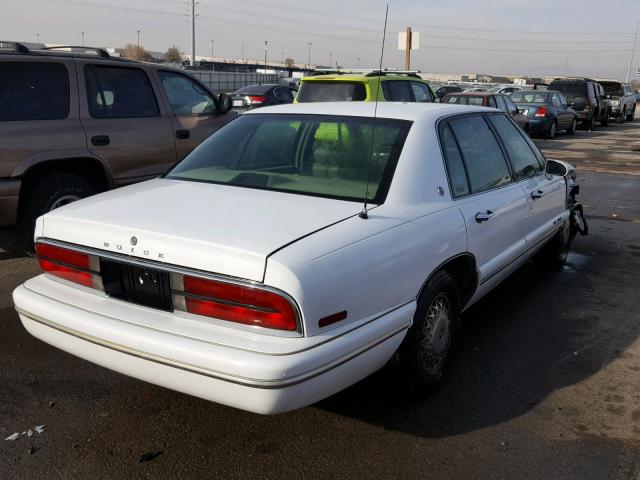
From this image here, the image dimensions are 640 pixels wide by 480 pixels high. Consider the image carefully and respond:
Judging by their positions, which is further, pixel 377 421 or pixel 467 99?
pixel 467 99

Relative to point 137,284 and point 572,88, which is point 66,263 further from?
point 572,88

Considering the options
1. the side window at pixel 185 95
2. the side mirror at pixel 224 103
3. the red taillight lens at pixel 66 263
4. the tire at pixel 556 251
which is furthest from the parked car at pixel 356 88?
the red taillight lens at pixel 66 263

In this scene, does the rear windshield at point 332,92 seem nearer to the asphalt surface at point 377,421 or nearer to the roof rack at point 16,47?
the roof rack at point 16,47

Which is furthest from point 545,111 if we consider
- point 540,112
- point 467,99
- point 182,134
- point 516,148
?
point 516,148

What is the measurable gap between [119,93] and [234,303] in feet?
14.4

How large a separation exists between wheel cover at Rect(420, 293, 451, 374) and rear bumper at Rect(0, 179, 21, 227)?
3754 millimetres

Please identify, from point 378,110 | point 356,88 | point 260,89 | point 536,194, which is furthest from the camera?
point 260,89

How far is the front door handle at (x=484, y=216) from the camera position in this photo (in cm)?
364

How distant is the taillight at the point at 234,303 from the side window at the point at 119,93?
3.87 metres

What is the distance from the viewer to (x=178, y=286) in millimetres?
2662

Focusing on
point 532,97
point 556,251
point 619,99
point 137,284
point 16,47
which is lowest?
point 556,251

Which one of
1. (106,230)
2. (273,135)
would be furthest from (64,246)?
(273,135)

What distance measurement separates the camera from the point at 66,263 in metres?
3.02

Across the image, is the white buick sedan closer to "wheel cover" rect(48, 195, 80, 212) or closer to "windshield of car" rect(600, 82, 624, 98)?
"wheel cover" rect(48, 195, 80, 212)
